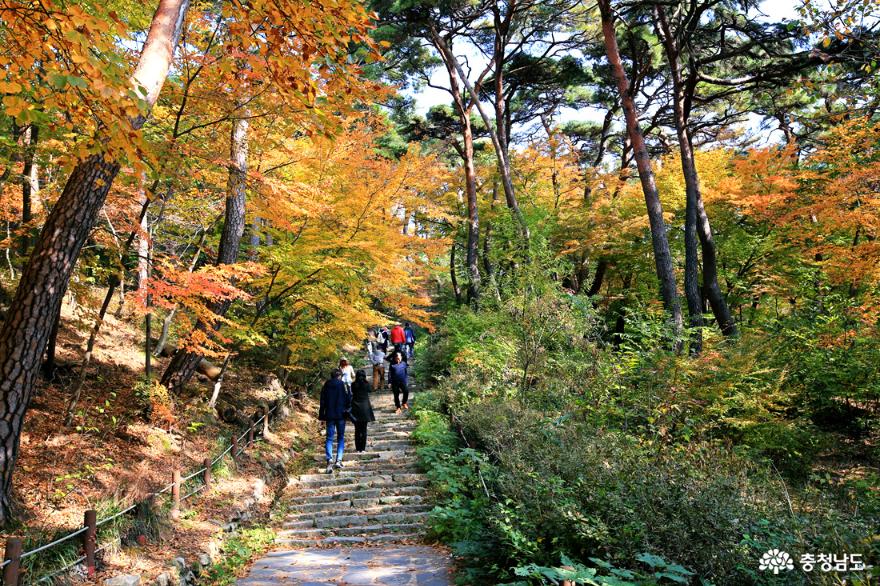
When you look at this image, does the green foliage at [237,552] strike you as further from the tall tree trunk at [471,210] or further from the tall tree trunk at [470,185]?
the tall tree trunk at [471,210]

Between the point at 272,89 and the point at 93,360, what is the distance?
231 inches

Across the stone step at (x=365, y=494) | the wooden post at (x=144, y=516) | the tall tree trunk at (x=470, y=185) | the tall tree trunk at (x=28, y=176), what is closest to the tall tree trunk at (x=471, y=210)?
the tall tree trunk at (x=470, y=185)

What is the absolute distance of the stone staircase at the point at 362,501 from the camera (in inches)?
293

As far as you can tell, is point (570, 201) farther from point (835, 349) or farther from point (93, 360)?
point (93, 360)

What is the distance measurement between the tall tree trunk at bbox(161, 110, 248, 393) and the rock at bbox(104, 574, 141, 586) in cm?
458

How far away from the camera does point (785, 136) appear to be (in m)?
18.3

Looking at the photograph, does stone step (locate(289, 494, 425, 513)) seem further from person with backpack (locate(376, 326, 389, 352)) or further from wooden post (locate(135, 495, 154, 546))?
person with backpack (locate(376, 326, 389, 352))

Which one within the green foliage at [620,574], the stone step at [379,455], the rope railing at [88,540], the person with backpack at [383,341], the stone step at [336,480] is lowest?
the stone step at [336,480]

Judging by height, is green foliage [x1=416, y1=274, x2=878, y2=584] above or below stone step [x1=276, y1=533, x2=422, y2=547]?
above

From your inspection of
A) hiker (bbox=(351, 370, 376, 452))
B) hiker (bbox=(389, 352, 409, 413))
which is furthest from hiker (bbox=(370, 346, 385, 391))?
hiker (bbox=(351, 370, 376, 452))

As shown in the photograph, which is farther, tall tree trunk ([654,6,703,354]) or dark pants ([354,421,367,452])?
tall tree trunk ([654,6,703,354])

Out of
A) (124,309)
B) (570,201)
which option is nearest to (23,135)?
(124,309)

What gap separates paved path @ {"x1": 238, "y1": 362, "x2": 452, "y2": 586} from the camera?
5727 mm

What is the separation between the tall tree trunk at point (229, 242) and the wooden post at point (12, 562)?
5.41 m
